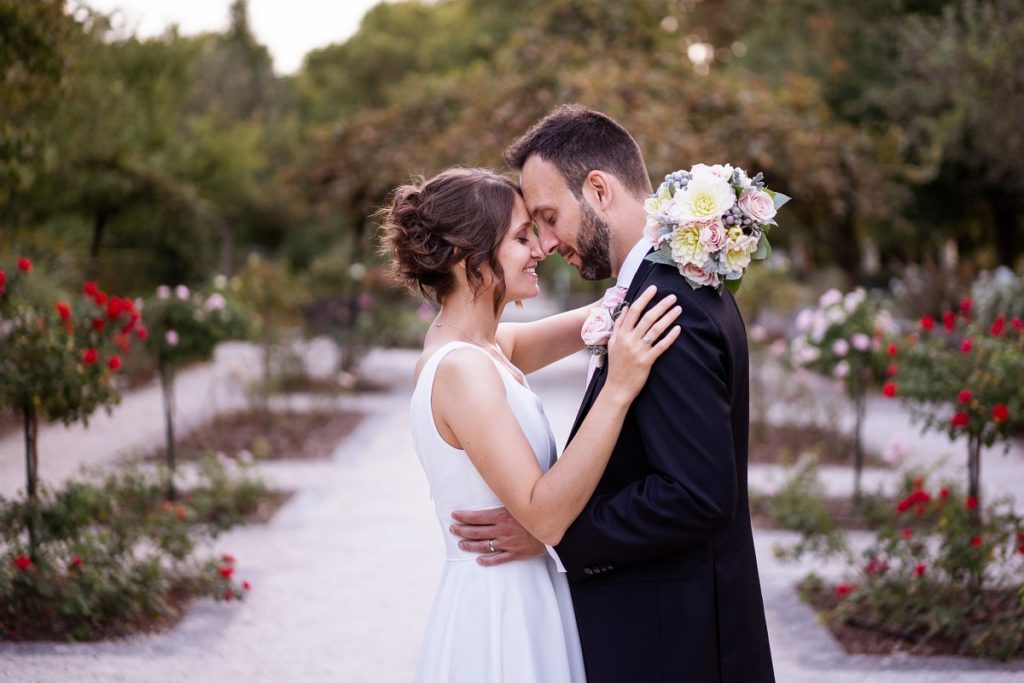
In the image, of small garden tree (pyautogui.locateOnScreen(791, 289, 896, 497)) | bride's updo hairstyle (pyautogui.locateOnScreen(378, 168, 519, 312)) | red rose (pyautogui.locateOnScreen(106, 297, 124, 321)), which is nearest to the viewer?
bride's updo hairstyle (pyautogui.locateOnScreen(378, 168, 519, 312))

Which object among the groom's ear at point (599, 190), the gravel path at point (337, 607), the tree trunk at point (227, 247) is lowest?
the gravel path at point (337, 607)

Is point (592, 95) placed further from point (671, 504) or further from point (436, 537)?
point (671, 504)

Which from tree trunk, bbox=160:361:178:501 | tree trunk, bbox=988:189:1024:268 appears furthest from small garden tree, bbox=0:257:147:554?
tree trunk, bbox=988:189:1024:268

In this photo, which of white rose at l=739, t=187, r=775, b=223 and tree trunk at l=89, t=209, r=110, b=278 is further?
tree trunk at l=89, t=209, r=110, b=278

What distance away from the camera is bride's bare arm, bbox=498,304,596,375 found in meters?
3.53

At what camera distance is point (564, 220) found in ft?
9.48

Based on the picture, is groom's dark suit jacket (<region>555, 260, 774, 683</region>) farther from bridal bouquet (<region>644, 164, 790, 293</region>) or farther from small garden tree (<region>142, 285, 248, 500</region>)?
small garden tree (<region>142, 285, 248, 500</region>)

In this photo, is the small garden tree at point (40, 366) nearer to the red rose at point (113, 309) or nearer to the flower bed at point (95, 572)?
the flower bed at point (95, 572)

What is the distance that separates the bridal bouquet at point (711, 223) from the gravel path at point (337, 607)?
9.52 ft

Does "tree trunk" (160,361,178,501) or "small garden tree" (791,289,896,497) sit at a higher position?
"small garden tree" (791,289,896,497)

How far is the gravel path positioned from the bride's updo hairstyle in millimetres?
2632

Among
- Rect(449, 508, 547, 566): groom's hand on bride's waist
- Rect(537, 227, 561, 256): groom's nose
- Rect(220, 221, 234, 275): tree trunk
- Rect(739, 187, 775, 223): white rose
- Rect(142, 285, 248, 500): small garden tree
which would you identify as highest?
Rect(220, 221, 234, 275): tree trunk

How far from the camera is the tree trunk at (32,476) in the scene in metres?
5.02

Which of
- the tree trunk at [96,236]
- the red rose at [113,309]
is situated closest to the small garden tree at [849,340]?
the red rose at [113,309]
